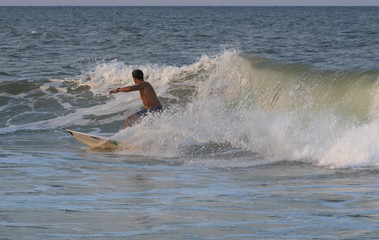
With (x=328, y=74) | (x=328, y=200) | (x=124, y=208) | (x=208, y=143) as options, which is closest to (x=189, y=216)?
(x=124, y=208)

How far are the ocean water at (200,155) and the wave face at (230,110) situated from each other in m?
0.03

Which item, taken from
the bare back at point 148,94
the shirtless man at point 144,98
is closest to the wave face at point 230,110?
the shirtless man at point 144,98

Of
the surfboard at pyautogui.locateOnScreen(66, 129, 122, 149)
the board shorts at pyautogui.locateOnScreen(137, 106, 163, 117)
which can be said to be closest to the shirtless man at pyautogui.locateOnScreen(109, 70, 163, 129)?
the board shorts at pyautogui.locateOnScreen(137, 106, 163, 117)

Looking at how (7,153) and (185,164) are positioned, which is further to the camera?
(7,153)

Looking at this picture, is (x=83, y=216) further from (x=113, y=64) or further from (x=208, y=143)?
(x=113, y=64)

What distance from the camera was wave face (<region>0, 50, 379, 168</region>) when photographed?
30.2ft

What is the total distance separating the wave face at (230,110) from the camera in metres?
9.19

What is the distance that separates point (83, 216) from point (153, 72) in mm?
12441

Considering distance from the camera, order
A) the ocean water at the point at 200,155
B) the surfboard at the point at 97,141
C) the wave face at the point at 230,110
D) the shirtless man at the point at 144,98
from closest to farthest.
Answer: the ocean water at the point at 200,155, the wave face at the point at 230,110, the surfboard at the point at 97,141, the shirtless man at the point at 144,98

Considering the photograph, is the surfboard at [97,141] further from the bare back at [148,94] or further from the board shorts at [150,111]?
the bare back at [148,94]

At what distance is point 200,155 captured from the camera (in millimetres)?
9328

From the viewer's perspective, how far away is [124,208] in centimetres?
553

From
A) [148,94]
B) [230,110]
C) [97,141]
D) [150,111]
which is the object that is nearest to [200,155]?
[150,111]

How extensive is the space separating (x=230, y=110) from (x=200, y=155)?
338 centimetres
